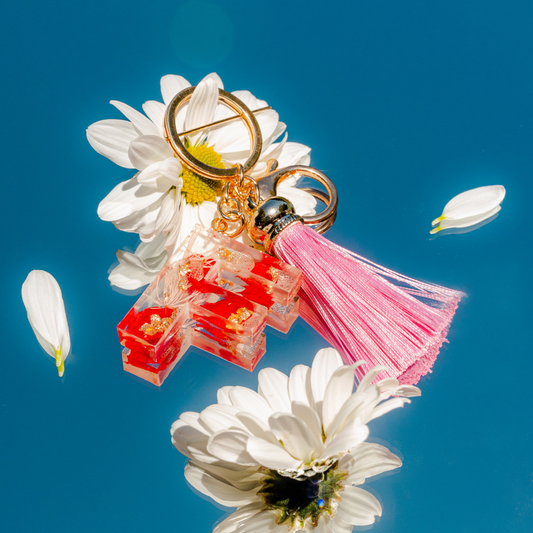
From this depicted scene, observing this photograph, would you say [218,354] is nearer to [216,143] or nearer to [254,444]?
[254,444]

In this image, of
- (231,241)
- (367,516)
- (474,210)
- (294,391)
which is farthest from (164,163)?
(474,210)

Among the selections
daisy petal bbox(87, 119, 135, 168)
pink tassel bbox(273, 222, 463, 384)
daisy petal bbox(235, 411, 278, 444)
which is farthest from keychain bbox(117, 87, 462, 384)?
daisy petal bbox(235, 411, 278, 444)

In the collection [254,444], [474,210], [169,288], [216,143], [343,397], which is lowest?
[254,444]

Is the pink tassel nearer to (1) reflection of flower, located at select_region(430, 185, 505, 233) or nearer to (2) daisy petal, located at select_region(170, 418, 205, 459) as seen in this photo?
(1) reflection of flower, located at select_region(430, 185, 505, 233)

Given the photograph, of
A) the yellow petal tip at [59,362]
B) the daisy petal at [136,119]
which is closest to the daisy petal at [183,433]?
the yellow petal tip at [59,362]

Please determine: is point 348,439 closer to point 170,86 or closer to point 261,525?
point 261,525
